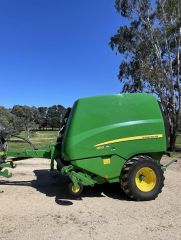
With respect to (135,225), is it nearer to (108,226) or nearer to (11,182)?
(108,226)

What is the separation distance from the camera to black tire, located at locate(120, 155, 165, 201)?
7.20m

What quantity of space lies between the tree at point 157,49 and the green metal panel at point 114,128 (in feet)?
47.4

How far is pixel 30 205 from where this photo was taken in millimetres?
6836

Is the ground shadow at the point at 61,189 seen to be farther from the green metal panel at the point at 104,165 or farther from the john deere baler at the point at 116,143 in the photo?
the green metal panel at the point at 104,165

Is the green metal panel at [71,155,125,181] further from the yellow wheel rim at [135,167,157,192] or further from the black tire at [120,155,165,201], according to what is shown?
the yellow wheel rim at [135,167,157,192]

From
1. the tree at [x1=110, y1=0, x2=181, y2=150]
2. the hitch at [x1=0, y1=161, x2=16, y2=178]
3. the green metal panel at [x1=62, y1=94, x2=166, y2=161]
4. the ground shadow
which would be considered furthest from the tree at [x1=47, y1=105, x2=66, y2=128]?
the green metal panel at [x1=62, y1=94, x2=166, y2=161]

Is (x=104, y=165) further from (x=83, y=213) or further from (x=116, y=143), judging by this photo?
(x=83, y=213)

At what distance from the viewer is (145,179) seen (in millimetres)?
7441

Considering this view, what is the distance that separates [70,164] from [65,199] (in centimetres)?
72

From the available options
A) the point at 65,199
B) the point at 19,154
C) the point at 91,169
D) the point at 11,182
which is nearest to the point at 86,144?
the point at 91,169

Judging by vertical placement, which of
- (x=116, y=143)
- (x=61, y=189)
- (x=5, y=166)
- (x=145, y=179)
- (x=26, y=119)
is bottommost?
(x=61, y=189)

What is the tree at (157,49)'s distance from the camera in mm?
22703

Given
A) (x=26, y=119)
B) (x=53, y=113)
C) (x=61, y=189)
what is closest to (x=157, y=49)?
(x=61, y=189)

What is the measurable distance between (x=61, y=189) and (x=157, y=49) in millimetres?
17158
